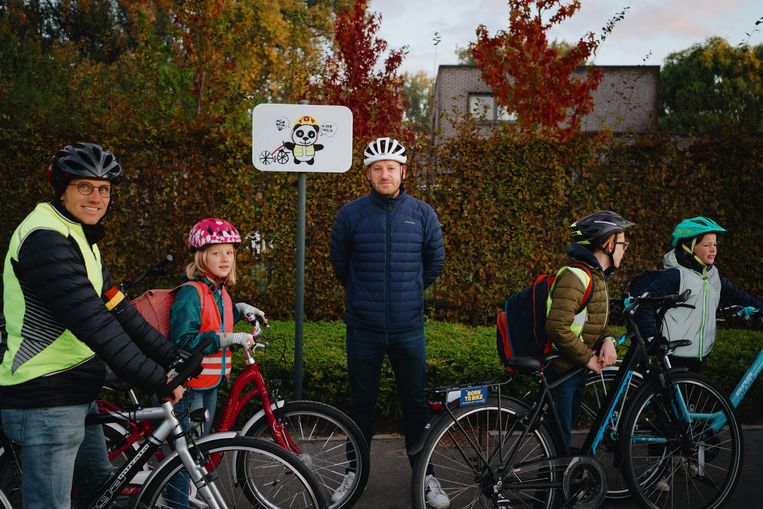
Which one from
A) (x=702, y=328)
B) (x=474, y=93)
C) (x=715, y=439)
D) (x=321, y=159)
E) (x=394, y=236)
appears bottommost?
(x=715, y=439)

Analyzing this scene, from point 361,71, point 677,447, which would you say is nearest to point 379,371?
point 677,447

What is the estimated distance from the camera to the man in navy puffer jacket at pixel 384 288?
12.6ft

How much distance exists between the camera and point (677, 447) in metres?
3.72

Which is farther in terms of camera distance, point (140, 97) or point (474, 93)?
point (474, 93)

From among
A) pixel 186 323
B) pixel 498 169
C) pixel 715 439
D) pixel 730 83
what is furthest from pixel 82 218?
pixel 730 83

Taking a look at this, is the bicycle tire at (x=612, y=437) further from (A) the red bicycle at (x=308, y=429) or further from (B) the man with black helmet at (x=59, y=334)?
(B) the man with black helmet at (x=59, y=334)

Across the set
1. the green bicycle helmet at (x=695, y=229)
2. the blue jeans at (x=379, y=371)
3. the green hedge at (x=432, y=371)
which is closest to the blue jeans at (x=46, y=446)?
the blue jeans at (x=379, y=371)

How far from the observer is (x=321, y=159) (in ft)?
15.1

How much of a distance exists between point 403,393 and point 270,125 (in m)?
2.18

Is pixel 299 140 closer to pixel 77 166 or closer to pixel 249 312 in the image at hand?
pixel 249 312

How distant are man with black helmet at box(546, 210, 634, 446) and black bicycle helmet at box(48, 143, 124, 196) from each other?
2329 mm

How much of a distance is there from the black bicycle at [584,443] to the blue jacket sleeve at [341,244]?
1174mm

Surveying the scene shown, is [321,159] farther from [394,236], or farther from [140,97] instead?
[140,97]

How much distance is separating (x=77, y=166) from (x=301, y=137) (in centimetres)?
227
